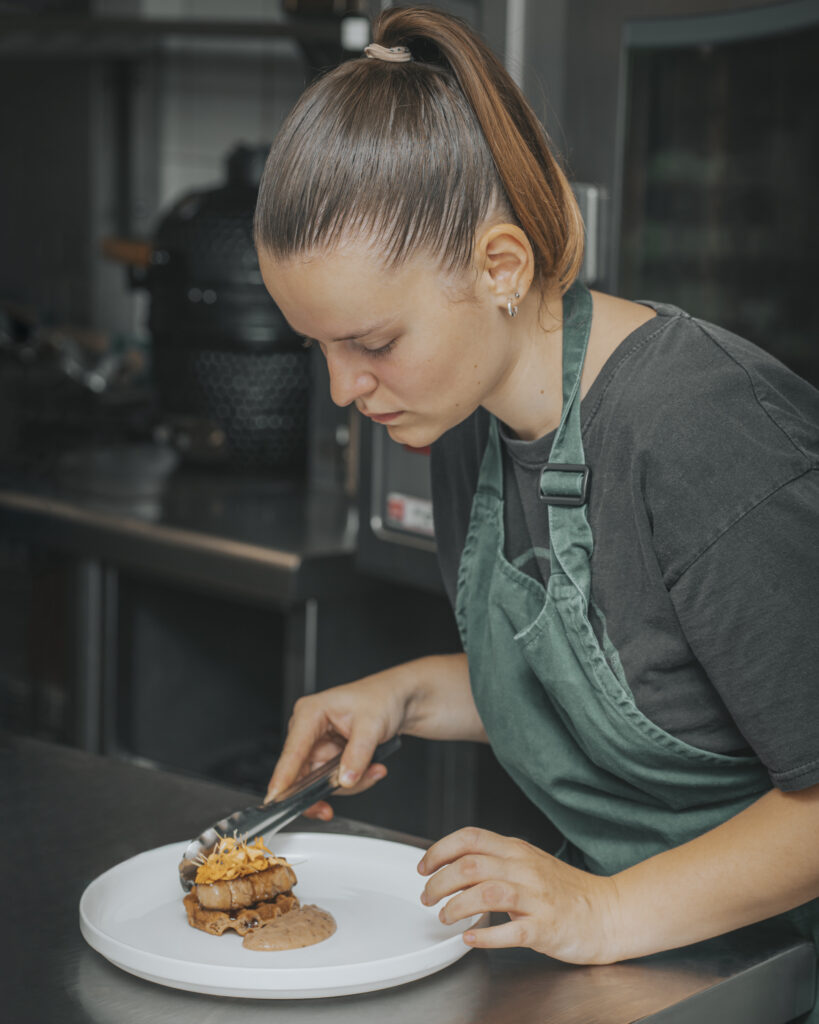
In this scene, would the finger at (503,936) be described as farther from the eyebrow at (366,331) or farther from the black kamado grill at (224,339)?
the black kamado grill at (224,339)

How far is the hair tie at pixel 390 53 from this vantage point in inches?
39.9

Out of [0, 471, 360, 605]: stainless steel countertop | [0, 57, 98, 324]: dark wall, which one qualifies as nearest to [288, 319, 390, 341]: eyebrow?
[0, 471, 360, 605]: stainless steel countertop

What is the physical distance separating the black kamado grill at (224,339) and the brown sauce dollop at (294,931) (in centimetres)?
145

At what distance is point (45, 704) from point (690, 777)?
159cm

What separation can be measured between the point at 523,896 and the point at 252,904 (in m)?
0.19

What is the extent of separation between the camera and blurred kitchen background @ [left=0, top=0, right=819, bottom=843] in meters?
1.61

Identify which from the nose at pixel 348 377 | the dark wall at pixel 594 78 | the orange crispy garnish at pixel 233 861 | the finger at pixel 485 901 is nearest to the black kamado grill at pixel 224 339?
the dark wall at pixel 594 78

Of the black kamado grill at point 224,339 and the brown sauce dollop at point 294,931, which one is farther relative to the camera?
the black kamado grill at point 224,339

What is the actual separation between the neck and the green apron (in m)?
0.01

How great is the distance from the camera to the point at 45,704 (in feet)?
7.75

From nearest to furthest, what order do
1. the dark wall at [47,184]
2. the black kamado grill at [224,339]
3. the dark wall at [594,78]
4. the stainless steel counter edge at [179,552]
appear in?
1. the dark wall at [594,78]
2. the stainless steel counter edge at [179,552]
3. the black kamado grill at [224,339]
4. the dark wall at [47,184]

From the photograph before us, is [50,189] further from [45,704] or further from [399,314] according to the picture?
[399,314]

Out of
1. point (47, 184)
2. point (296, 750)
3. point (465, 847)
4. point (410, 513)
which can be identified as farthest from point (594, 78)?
point (47, 184)

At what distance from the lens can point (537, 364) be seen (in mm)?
1058
